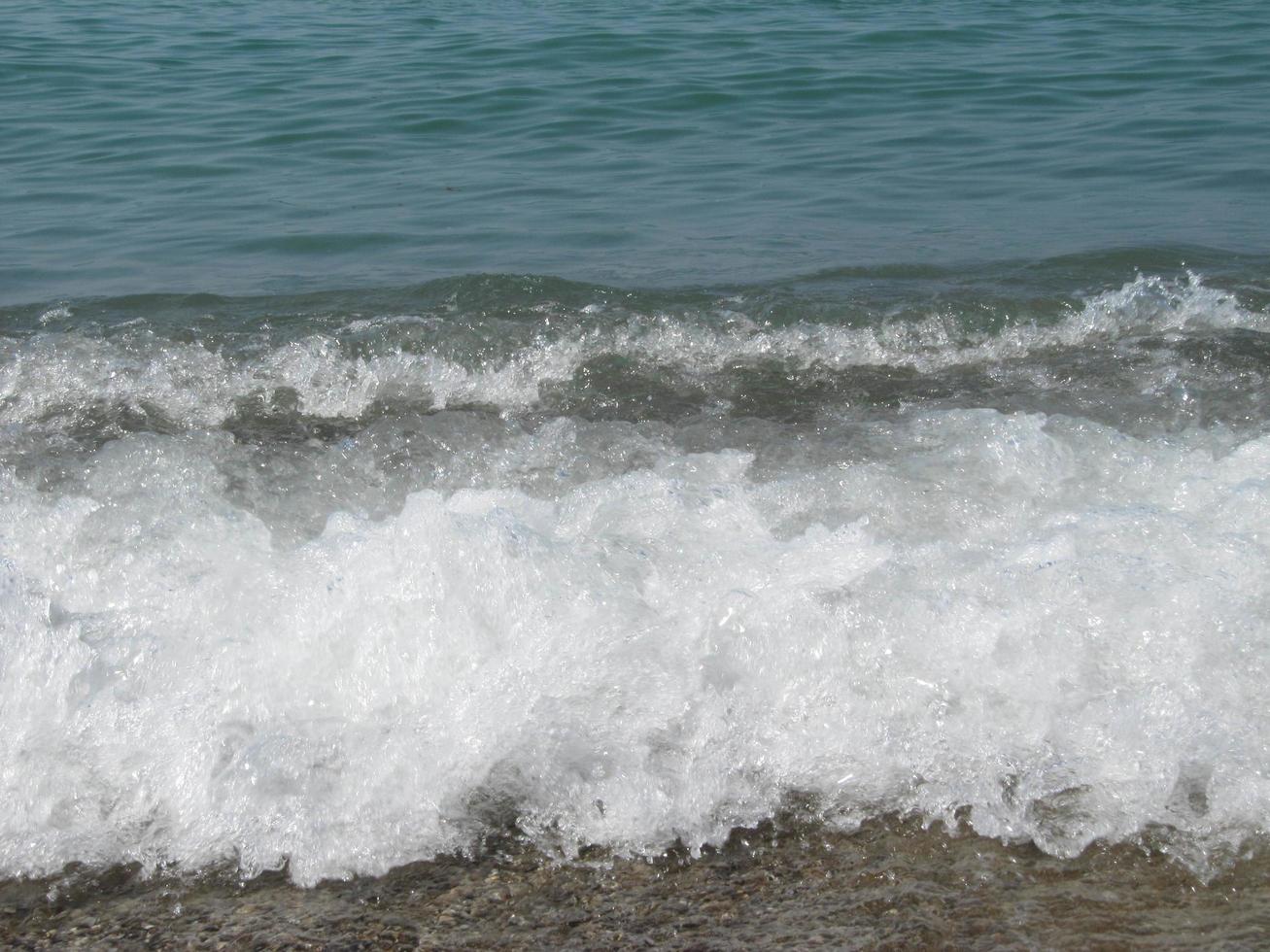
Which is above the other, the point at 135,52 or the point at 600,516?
the point at 135,52

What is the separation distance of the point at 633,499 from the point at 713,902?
120 cm

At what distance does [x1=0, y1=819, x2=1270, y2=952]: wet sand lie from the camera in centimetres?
234

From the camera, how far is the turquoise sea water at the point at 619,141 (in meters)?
6.79

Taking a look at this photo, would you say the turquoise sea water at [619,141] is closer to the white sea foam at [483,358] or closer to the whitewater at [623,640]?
the white sea foam at [483,358]

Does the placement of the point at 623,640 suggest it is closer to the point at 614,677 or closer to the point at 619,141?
the point at 614,677

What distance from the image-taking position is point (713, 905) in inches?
95.7

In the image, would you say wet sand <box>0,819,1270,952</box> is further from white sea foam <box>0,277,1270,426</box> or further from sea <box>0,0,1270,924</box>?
white sea foam <box>0,277,1270,426</box>

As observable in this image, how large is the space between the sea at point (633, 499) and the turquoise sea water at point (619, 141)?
0.07 m

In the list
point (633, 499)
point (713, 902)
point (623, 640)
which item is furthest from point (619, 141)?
point (713, 902)

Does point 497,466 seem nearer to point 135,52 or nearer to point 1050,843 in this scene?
point 1050,843

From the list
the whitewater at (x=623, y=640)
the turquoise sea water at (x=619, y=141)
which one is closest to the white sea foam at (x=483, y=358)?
the whitewater at (x=623, y=640)

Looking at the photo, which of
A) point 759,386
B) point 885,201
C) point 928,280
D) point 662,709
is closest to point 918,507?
point 662,709

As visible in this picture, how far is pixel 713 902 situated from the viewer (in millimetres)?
2438

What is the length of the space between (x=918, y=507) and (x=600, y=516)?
0.84m
